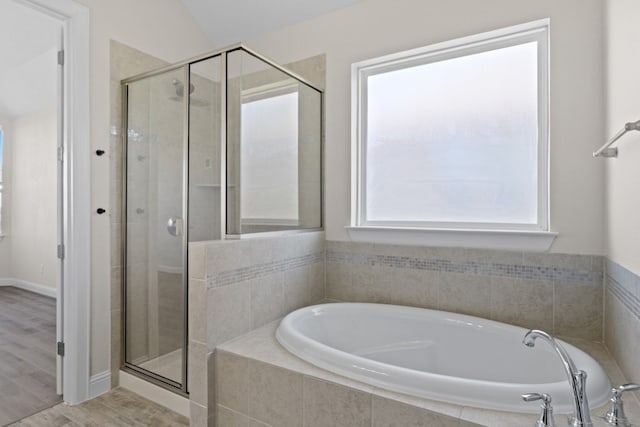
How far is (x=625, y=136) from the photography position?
1345mm

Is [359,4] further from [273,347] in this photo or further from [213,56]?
[273,347]

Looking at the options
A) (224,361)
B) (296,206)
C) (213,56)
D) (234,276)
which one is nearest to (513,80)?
(296,206)

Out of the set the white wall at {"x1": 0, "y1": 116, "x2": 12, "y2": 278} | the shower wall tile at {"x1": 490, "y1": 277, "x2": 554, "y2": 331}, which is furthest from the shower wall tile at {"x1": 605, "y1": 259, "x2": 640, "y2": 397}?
the white wall at {"x1": 0, "y1": 116, "x2": 12, "y2": 278}

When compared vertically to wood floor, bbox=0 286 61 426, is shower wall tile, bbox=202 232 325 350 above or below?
above

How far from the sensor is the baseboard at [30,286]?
15.2ft

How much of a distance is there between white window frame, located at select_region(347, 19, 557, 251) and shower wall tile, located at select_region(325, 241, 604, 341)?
0.06 m

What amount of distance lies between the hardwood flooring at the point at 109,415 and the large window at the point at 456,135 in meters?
1.68

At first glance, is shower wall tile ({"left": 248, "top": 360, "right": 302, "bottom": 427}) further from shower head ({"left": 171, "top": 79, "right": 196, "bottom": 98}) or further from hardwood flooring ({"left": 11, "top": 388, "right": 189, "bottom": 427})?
shower head ({"left": 171, "top": 79, "right": 196, "bottom": 98})

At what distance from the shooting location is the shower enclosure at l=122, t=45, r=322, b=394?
186 cm

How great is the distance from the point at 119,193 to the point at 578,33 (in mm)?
2834

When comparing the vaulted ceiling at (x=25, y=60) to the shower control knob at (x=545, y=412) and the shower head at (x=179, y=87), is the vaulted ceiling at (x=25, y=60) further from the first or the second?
the shower control knob at (x=545, y=412)

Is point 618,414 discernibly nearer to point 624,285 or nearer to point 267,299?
point 624,285

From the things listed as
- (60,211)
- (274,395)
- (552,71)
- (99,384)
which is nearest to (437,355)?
(274,395)

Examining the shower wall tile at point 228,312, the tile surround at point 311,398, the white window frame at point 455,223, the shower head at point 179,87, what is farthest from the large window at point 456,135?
the shower head at point 179,87
